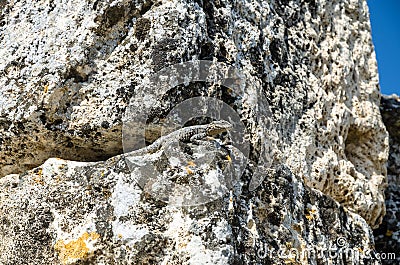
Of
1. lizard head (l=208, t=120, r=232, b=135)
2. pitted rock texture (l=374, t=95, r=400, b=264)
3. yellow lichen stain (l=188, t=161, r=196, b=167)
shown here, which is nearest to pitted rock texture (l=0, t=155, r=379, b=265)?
yellow lichen stain (l=188, t=161, r=196, b=167)

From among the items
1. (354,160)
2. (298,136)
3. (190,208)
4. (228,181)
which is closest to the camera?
(190,208)

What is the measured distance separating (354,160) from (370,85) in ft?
1.73

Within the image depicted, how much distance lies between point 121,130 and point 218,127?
37 centimetres

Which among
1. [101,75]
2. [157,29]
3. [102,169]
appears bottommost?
[102,169]

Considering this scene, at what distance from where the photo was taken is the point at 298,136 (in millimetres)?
3096

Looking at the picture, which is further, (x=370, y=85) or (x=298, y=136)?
(x=370, y=85)

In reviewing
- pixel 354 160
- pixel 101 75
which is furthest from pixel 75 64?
pixel 354 160

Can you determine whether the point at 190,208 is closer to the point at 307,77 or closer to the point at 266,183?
the point at 266,183

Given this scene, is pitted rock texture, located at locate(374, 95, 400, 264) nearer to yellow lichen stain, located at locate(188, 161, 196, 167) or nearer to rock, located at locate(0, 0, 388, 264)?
rock, located at locate(0, 0, 388, 264)

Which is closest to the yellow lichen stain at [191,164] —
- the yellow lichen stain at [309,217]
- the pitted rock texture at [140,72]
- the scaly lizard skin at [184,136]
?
the scaly lizard skin at [184,136]

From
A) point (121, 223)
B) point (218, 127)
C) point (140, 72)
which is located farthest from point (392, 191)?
point (121, 223)

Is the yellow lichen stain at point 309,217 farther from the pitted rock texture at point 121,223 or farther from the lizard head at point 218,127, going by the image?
→ the lizard head at point 218,127

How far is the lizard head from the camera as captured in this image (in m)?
2.40

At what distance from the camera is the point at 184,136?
2314mm
